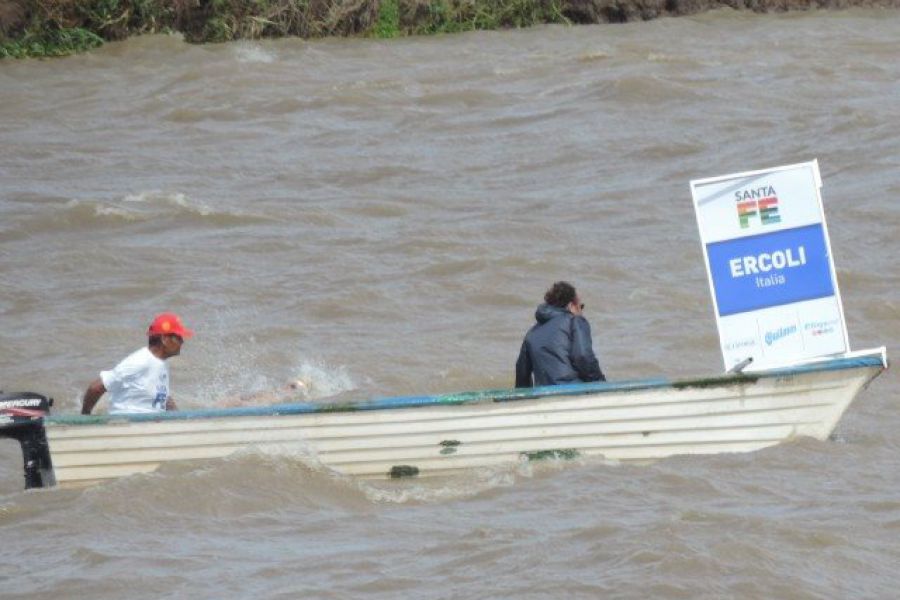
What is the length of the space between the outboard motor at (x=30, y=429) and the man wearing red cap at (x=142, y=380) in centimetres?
32

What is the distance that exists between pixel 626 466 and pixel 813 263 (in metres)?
1.61

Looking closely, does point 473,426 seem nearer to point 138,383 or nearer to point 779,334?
point 779,334

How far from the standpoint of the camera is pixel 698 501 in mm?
10891

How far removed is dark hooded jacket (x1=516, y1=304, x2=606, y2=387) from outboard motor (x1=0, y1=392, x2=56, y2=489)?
2873mm

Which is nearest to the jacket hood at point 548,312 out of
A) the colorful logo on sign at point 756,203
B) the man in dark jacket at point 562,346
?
the man in dark jacket at point 562,346

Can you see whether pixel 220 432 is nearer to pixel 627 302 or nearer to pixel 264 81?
pixel 627 302

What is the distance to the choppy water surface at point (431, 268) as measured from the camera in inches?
394

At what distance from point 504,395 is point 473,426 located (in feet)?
0.92

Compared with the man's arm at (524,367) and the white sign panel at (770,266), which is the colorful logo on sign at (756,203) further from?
the man's arm at (524,367)

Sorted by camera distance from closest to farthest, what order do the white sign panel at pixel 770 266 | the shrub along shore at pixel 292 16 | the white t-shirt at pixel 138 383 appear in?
the white sign panel at pixel 770 266 < the white t-shirt at pixel 138 383 < the shrub along shore at pixel 292 16

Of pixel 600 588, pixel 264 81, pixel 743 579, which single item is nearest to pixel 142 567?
pixel 600 588

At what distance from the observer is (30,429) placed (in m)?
11.4

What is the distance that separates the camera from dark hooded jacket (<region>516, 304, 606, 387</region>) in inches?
461

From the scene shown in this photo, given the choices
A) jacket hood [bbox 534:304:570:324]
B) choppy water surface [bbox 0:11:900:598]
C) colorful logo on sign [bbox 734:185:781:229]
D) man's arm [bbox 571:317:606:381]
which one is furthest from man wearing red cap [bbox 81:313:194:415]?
colorful logo on sign [bbox 734:185:781:229]
